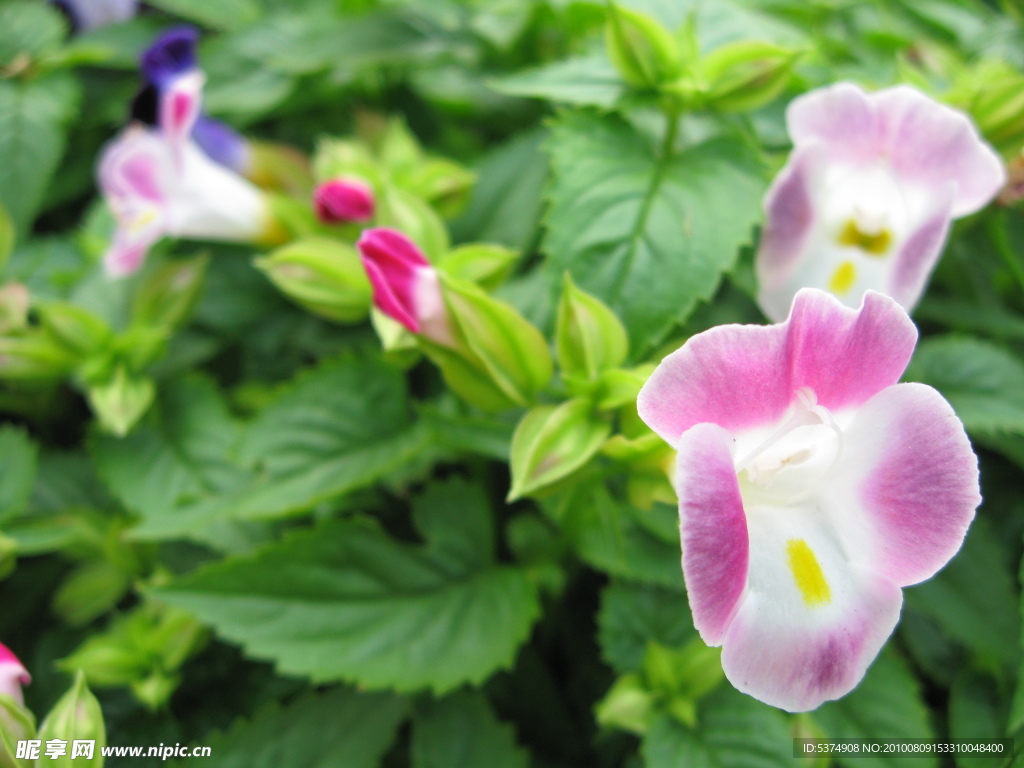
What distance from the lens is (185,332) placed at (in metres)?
0.82

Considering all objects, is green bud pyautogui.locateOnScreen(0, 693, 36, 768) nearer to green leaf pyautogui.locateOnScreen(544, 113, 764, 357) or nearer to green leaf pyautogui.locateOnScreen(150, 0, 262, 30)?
green leaf pyautogui.locateOnScreen(544, 113, 764, 357)

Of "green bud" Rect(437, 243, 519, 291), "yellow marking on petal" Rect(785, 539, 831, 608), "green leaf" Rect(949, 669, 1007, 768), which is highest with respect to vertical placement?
"yellow marking on petal" Rect(785, 539, 831, 608)

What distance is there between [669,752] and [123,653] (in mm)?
439

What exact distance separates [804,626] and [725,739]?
8.7 inches

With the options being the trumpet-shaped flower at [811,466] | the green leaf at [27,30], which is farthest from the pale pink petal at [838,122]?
the green leaf at [27,30]

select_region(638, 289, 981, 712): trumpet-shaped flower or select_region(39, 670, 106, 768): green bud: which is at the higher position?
select_region(638, 289, 981, 712): trumpet-shaped flower

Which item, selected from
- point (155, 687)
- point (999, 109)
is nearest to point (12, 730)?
point (155, 687)

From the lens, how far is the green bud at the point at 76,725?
17.7 inches

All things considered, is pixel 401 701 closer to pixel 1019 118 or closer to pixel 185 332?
pixel 185 332

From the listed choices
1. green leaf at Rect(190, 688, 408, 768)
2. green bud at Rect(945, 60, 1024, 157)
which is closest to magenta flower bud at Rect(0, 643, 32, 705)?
green leaf at Rect(190, 688, 408, 768)

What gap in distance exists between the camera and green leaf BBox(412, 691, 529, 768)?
1.93ft

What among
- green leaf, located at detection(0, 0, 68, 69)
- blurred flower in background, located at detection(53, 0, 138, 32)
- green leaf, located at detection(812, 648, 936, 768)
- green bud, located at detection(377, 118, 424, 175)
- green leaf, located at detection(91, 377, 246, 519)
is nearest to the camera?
green leaf, located at detection(812, 648, 936, 768)

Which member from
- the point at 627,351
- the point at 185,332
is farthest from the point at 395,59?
the point at 627,351

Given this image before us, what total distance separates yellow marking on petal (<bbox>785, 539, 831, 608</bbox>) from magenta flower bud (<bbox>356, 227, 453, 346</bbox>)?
0.85 ft
